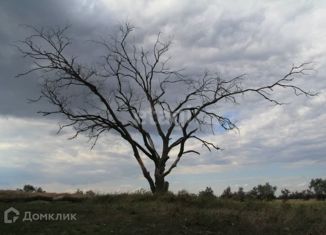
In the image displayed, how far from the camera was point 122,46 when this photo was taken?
23391 millimetres

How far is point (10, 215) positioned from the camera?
13234mm

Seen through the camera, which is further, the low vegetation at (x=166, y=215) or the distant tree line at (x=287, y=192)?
the distant tree line at (x=287, y=192)

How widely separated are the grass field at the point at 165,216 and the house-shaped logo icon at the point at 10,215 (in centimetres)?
15

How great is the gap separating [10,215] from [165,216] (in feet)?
13.1

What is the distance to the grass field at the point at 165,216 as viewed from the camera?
12062 millimetres

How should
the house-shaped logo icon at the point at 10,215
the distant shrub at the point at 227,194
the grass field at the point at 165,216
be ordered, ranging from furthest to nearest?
the distant shrub at the point at 227,194 → the house-shaped logo icon at the point at 10,215 → the grass field at the point at 165,216

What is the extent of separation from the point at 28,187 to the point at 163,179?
10968 millimetres

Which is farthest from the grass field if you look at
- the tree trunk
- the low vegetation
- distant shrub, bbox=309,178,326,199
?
distant shrub, bbox=309,178,326,199

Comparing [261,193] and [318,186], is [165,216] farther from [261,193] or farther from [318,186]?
[318,186]

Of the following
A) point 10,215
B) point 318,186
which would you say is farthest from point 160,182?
point 318,186

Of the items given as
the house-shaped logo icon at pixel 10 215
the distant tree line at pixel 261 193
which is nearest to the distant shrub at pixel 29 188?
the distant tree line at pixel 261 193

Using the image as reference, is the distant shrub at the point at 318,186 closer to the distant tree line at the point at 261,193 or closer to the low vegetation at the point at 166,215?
the distant tree line at the point at 261,193

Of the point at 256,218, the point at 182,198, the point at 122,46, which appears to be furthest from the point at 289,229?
the point at 122,46

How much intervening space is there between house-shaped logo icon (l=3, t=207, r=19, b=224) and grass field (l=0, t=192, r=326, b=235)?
148 mm
